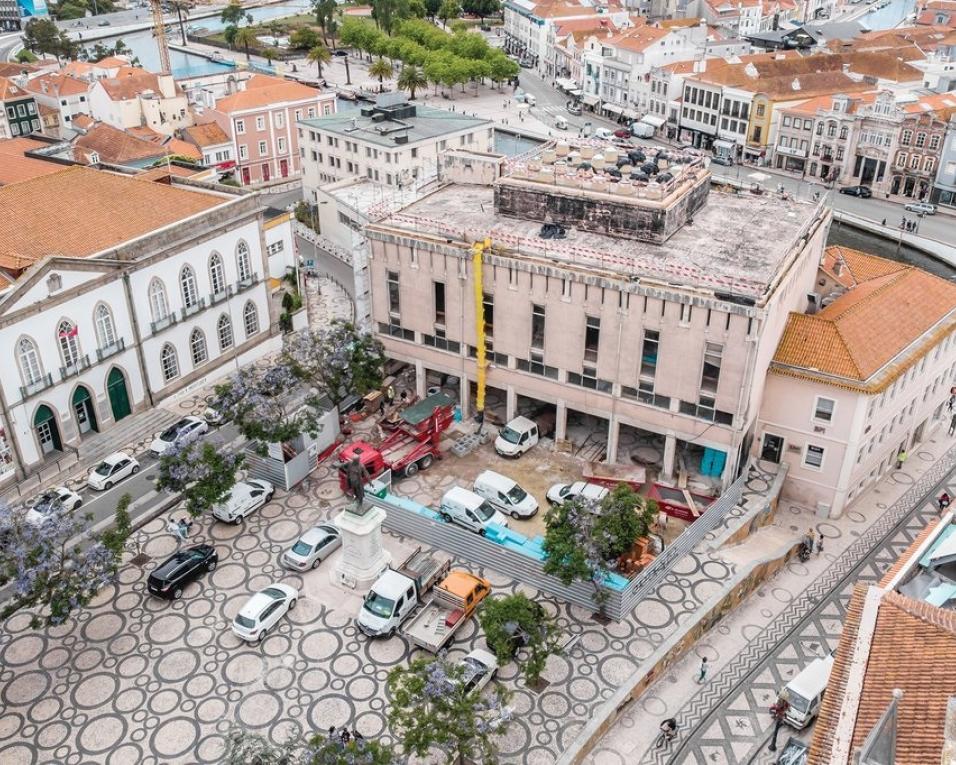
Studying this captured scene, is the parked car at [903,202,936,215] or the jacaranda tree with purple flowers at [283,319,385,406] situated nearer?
the jacaranda tree with purple flowers at [283,319,385,406]

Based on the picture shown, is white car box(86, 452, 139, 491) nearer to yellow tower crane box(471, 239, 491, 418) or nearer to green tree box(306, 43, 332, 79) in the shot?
yellow tower crane box(471, 239, 491, 418)

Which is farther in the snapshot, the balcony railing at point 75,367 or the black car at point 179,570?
the balcony railing at point 75,367

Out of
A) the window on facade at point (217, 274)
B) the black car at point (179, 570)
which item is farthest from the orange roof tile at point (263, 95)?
the black car at point (179, 570)

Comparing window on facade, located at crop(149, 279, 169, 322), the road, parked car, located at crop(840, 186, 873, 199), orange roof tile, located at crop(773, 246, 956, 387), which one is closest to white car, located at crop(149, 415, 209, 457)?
window on facade, located at crop(149, 279, 169, 322)

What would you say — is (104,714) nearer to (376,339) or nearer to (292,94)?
(376,339)

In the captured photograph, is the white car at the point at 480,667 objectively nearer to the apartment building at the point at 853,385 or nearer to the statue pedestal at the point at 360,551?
the statue pedestal at the point at 360,551

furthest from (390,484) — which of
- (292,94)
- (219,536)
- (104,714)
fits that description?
(292,94)
